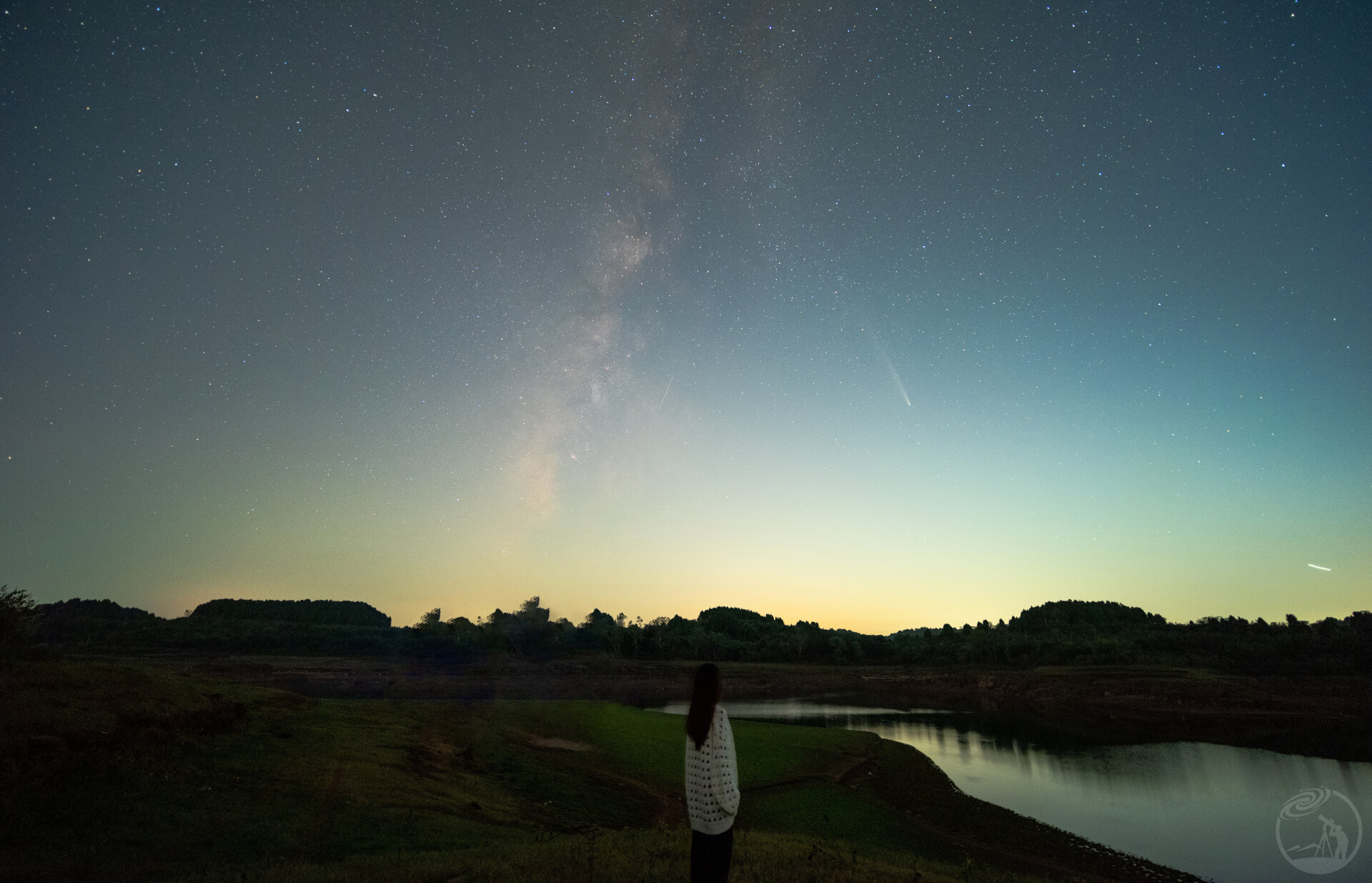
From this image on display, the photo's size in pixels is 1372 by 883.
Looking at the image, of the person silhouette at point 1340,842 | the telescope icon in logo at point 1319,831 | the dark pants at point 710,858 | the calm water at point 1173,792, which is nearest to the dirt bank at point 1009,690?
the calm water at point 1173,792

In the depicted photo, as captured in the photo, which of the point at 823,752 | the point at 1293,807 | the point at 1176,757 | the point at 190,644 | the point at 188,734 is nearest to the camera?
the point at 188,734

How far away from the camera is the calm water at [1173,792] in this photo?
1020 inches

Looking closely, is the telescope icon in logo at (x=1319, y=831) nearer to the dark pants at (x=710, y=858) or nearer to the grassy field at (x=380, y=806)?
the grassy field at (x=380, y=806)

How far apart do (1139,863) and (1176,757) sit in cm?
3257

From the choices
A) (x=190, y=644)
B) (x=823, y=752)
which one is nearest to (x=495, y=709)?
(x=823, y=752)

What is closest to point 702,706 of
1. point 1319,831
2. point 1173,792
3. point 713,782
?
point 713,782

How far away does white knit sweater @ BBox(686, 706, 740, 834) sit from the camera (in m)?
6.93

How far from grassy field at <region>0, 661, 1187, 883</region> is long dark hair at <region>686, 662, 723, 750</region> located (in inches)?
229

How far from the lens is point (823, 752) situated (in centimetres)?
4050

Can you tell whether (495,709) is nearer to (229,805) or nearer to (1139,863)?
(229,805)

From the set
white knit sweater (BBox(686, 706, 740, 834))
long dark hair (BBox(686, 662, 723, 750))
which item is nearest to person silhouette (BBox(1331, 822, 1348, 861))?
white knit sweater (BBox(686, 706, 740, 834))

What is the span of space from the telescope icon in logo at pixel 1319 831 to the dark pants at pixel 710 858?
103 ft

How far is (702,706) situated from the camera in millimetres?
7113

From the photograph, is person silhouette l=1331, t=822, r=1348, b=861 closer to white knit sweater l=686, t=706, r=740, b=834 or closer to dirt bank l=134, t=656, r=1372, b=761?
dirt bank l=134, t=656, r=1372, b=761
